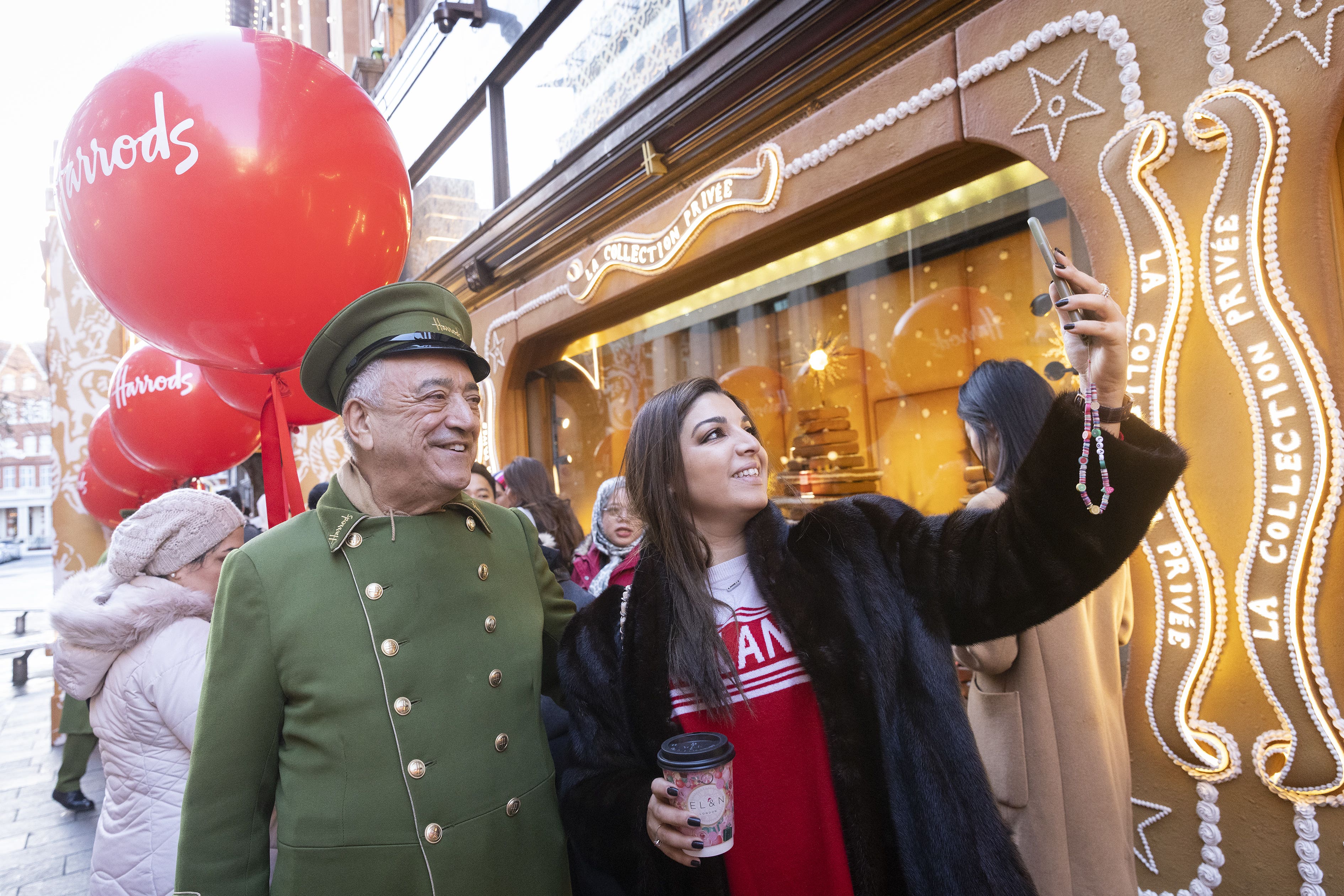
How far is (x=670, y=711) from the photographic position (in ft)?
5.13

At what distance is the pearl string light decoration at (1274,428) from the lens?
81.5 inches

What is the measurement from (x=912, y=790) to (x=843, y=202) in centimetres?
317

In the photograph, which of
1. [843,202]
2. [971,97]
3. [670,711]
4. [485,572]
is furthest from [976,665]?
[843,202]

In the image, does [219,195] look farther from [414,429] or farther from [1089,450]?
[1089,450]

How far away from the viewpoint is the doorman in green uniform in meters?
1.39

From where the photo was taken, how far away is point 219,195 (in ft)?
5.91

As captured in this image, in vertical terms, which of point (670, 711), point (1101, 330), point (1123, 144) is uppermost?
point (1123, 144)

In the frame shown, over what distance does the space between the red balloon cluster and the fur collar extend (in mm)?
436

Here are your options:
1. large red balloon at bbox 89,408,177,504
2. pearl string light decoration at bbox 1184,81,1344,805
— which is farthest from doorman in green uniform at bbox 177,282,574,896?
large red balloon at bbox 89,408,177,504

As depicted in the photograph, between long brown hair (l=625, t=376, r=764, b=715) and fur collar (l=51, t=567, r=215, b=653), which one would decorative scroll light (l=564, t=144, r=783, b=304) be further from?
fur collar (l=51, t=567, r=215, b=653)

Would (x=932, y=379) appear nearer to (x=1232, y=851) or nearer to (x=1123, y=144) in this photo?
Answer: (x=1123, y=144)

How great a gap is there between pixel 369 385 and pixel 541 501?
2.41m

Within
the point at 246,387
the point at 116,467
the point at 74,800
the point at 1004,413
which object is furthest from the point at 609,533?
the point at 74,800

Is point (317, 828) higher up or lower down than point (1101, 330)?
lower down
